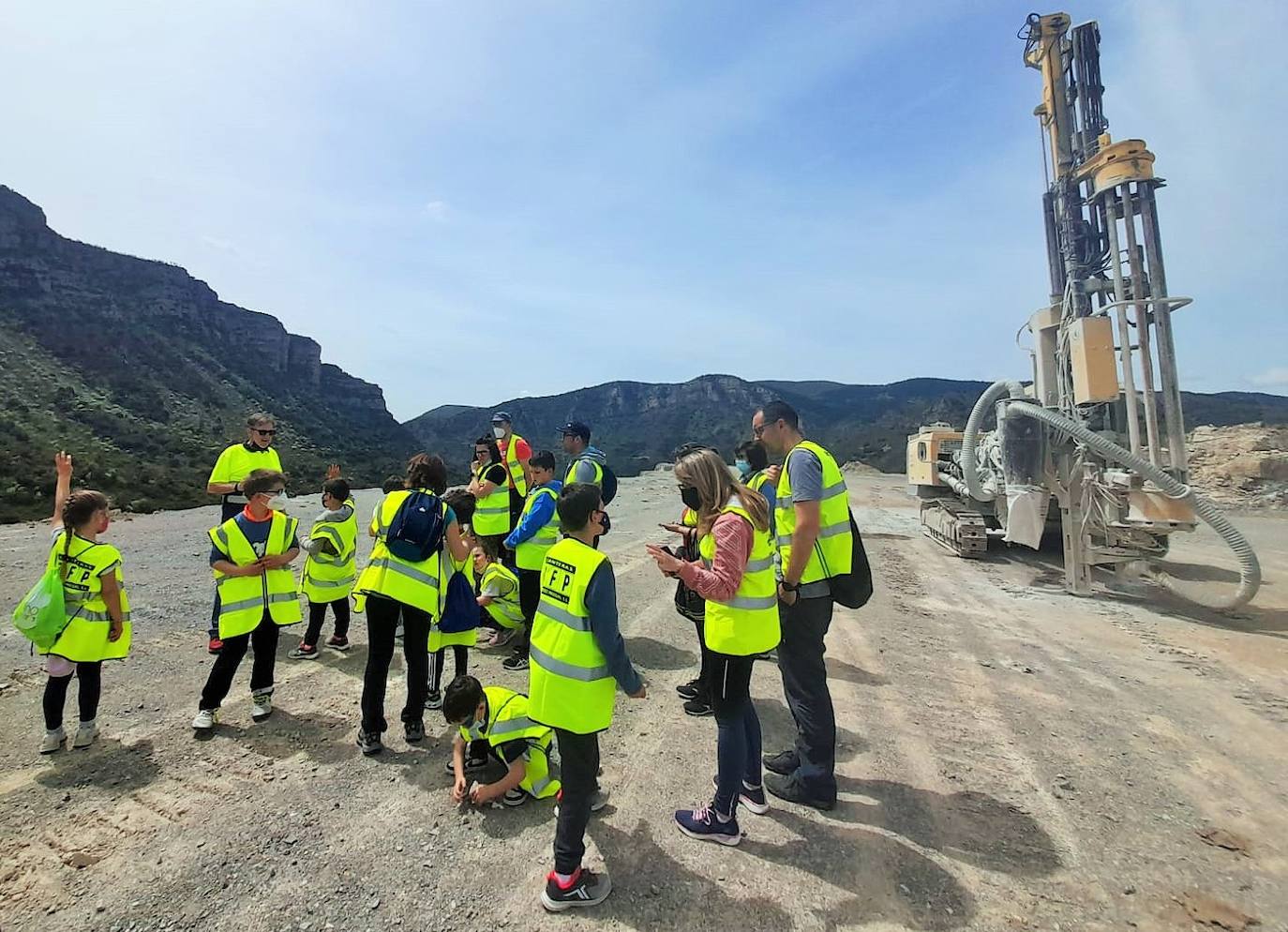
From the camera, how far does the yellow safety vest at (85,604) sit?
147 inches

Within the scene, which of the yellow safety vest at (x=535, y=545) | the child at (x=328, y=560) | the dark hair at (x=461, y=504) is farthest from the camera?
the child at (x=328, y=560)

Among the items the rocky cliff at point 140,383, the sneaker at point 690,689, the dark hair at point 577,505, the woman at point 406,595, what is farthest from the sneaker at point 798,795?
the rocky cliff at point 140,383

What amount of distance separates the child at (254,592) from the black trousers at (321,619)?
1.23m

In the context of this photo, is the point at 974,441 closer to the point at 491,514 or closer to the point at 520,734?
the point at 491,514

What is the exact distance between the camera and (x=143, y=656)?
5.55 meters

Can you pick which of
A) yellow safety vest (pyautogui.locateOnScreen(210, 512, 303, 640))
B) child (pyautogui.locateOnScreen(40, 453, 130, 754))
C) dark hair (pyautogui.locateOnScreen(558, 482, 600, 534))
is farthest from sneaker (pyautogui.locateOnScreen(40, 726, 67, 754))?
dark hair (pyautogui.locateOnScreen(558, 482, 600, 534))

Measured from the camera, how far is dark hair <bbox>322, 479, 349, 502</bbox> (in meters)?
5.65

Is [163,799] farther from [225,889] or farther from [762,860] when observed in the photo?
[762,860]

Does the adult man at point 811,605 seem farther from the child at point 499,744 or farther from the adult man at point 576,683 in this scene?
the child at point 499,744

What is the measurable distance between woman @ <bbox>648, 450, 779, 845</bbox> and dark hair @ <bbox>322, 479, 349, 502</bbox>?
3.93 meters

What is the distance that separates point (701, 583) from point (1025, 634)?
598 centimetres

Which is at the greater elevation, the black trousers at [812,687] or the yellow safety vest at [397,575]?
the yellow safety vest at [397,575]

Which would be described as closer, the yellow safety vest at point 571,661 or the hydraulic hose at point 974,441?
the yellow safety vest at point 571,661

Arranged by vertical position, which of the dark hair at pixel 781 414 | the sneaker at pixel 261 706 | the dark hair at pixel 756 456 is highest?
the dark hair at pixel 781 414
